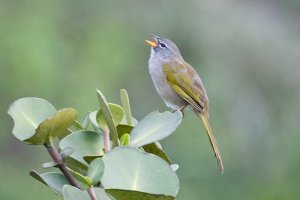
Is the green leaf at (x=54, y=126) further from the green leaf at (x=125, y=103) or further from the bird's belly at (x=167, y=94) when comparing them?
the bird's belly at (x=167, y=94)

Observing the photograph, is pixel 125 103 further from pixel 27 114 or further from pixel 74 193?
pixel 74 193

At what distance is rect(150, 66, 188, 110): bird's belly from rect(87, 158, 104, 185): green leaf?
2379 mm

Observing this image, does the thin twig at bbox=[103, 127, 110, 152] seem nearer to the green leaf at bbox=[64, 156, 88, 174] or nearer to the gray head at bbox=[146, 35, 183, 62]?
the green leaf at bbox=[64, 156, 88, 174]

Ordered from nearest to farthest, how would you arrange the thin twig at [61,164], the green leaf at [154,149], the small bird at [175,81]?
1. the thin twig at [61,164]
2. the green leaf at [154,149]
3. the small bird at [175,81]

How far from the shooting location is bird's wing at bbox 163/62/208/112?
12.1 feet

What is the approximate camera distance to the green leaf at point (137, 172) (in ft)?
4.01

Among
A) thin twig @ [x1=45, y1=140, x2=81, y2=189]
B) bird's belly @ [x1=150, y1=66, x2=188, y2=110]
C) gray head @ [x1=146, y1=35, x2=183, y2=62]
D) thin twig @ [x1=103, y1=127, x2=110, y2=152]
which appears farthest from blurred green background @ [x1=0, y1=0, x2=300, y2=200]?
thin twig @ [x1=45, y1=140, x2=81, y2=189]

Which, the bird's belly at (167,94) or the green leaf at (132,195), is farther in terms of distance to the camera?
the bird's belly at (167,94)

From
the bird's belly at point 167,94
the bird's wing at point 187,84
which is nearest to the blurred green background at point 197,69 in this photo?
the bird's wing at point 187,84

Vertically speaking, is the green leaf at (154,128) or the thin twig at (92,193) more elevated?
the green leaf at (154,128)

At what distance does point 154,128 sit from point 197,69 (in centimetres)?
812

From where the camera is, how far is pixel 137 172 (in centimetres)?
123

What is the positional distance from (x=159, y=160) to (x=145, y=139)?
0.13 m

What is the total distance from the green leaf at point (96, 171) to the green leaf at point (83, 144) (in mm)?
95
